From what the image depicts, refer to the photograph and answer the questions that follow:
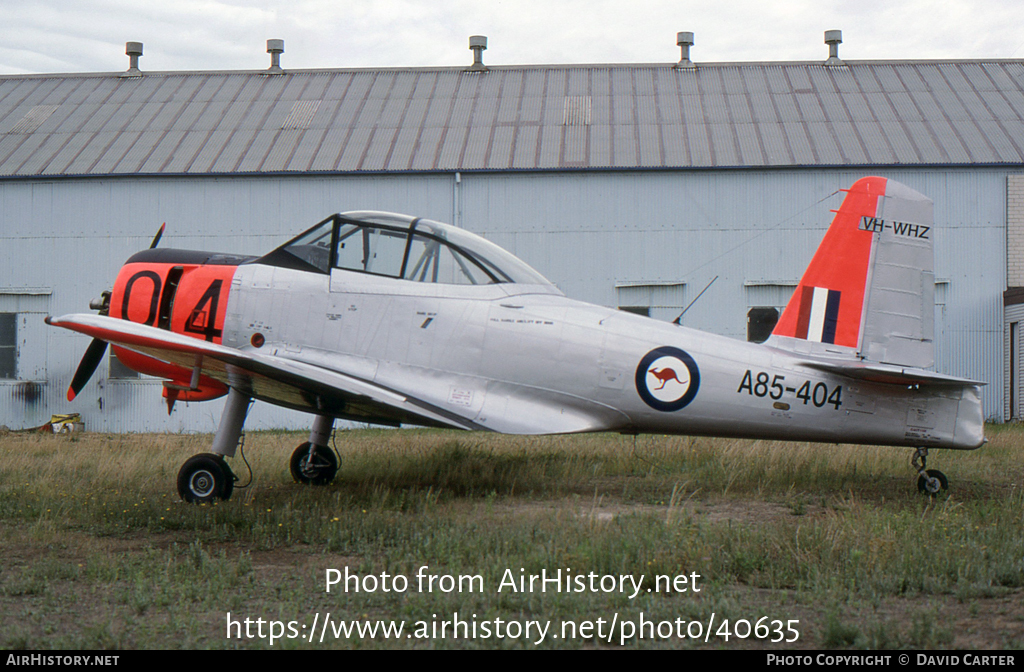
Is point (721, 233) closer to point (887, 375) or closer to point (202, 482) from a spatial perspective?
point (887, 375)

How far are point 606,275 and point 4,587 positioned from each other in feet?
42.2

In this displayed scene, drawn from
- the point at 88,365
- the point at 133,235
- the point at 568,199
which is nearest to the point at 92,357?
the point at 88,365

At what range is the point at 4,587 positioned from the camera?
174 inches

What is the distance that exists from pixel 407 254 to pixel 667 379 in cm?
255

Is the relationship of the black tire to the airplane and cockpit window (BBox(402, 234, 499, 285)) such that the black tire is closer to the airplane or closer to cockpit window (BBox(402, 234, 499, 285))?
the airplane

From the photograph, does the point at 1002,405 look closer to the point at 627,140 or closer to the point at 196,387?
the point at 627,140

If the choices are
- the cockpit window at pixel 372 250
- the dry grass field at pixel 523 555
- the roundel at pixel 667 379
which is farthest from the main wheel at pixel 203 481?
the roundel at pixel 667 379

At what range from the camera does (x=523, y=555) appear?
16.1 feet

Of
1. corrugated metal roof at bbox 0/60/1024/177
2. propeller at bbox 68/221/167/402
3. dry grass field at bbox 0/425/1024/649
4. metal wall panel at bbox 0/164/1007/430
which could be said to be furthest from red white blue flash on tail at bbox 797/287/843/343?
corrugated metal roof at bbox 0/60/1024/177

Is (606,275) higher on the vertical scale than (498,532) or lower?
higher

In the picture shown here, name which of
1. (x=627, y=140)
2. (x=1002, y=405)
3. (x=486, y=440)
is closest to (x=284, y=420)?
(x=486, y=440)

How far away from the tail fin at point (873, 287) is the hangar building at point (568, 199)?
333 inches
